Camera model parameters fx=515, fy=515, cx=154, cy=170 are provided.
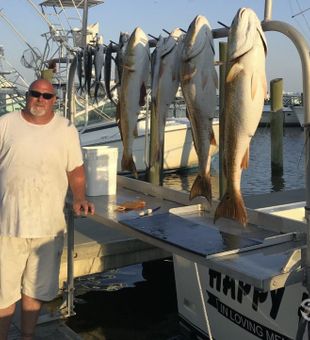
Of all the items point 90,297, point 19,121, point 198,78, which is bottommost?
point 90,297

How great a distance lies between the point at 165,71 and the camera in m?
3.60

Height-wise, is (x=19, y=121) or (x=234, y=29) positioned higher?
(x=234, y=29)

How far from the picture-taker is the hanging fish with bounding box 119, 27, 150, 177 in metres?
3.96

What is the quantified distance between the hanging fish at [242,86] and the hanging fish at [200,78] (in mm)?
262

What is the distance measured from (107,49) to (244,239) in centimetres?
277

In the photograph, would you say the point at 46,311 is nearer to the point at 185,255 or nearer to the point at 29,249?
the point at 29,249

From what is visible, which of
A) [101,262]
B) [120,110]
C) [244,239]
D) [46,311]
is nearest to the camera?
[244,239]

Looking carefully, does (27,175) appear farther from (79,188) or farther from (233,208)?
(233,208)

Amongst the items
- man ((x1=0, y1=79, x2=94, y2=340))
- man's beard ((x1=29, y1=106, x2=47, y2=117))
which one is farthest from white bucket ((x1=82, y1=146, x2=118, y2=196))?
man's beard ((x1=29, y1=106, x2=47, y2=117))

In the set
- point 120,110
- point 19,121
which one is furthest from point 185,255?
point 120,110

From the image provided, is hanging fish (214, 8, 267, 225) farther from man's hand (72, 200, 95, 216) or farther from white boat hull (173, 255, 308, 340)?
man's hand (72, 200, 95, 216)

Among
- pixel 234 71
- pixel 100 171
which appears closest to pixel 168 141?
pixel 100 171

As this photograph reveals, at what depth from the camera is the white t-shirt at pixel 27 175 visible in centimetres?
341

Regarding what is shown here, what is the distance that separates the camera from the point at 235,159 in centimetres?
305
